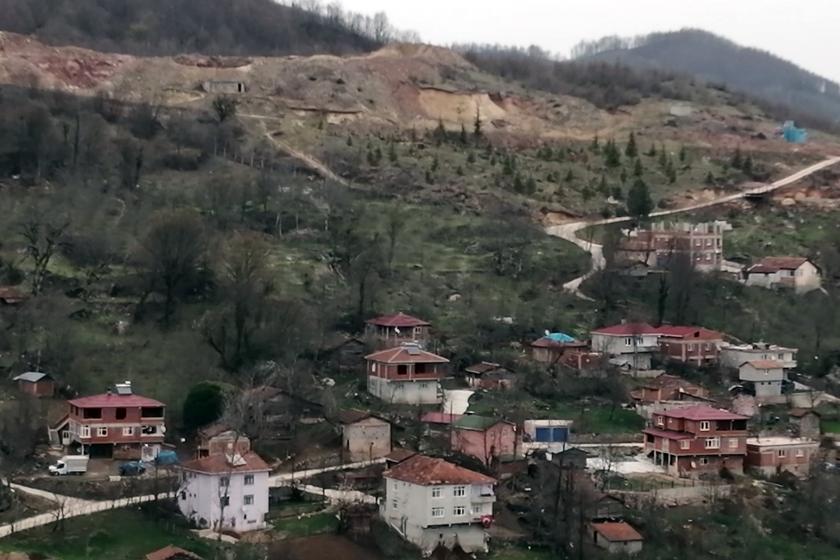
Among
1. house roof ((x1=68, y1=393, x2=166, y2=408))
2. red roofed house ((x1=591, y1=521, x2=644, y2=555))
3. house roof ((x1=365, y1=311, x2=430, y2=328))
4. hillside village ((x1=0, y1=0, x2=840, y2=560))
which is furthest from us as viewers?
house roof ((x1=365, y1=311, x2=430, y2=328))

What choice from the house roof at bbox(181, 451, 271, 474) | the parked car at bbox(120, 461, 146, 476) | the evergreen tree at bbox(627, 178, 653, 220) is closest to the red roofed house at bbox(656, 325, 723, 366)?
the evergreen tree at bbox(627, 178, 653, 220)

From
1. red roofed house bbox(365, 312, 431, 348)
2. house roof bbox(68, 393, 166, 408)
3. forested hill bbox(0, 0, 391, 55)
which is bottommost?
house roof bbox(68, 393, 166, 408)

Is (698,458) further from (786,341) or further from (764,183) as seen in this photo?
(764,183)

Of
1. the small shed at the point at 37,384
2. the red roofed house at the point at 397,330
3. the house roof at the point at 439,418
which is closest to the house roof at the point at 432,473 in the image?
the house roof at the point at 439,418

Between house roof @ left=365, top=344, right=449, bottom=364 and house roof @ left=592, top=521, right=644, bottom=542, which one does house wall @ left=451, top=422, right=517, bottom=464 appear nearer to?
house roof @ left=592, top=521, right=644, bottom=542

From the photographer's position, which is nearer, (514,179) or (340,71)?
(514,179)

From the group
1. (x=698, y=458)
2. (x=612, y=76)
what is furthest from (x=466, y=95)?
(x=698, y=458)

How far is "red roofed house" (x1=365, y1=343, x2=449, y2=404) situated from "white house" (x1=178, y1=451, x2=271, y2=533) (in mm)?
7809

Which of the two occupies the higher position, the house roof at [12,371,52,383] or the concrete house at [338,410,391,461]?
the house roof at [12,371,52,383]

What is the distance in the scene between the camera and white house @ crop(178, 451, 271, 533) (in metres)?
27.6

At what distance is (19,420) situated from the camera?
1182 inches

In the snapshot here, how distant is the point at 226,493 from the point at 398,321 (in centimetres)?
1246

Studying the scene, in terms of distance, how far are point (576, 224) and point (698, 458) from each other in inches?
875

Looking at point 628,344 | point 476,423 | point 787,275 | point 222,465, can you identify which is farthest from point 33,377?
point 787,275
